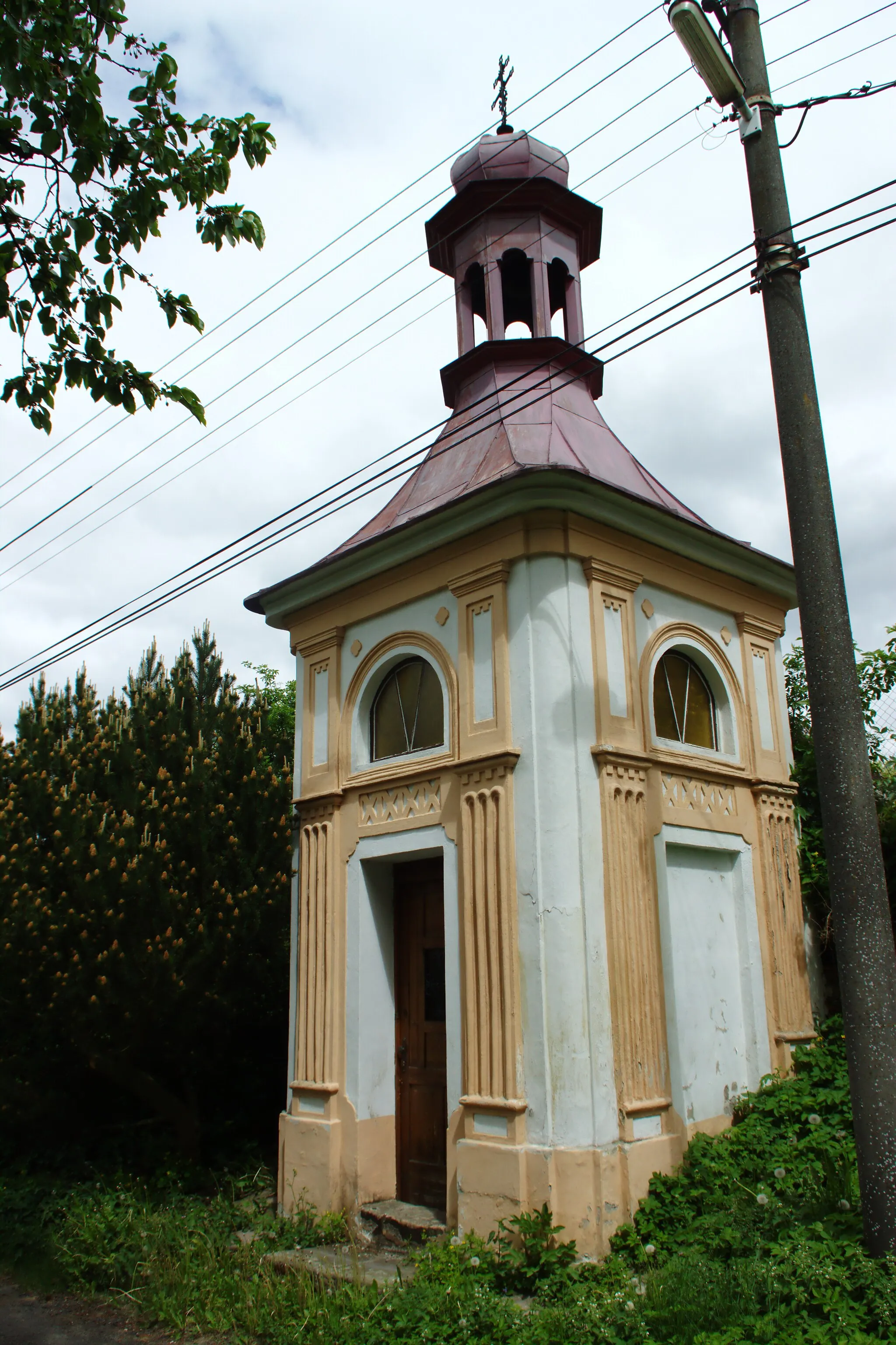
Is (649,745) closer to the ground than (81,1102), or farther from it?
farther from it

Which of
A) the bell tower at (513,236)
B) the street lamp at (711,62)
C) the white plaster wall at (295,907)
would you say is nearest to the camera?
the street lamp at (711,62)

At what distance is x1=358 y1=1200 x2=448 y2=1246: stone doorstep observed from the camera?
8.09 metres

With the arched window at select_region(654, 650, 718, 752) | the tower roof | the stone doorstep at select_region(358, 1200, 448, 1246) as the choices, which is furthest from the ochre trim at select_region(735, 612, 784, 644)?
the stone doorstep at select_region(358, 1200, 448, 1246)

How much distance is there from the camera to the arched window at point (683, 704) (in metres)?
9.17

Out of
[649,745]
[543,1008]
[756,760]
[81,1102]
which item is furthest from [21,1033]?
[756,760]

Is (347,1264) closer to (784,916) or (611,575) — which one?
(784,916)

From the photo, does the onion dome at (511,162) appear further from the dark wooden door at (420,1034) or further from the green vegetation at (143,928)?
the dark wooden door at (420,1034)

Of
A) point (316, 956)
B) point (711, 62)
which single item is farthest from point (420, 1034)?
point (711, 62)

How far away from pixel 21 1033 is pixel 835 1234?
25.7ft

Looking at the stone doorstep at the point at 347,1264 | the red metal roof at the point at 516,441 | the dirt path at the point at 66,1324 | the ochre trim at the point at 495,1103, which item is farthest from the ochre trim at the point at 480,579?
the dirt path at the point at 66,1324

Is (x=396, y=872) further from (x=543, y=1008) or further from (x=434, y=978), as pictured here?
(x=543, y=1008)

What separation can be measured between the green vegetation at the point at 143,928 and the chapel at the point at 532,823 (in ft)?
3.55

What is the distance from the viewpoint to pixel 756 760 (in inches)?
383

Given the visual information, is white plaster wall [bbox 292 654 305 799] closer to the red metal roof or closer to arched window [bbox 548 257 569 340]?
the red metal roof
